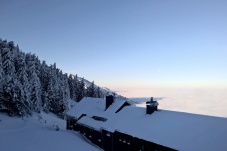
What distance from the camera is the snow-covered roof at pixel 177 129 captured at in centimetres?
2109

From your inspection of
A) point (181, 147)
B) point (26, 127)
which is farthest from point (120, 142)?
point (26, 127)

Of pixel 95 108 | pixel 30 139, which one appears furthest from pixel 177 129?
pixel 95 108

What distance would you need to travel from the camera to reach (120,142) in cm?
3173

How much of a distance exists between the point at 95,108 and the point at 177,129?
971 inches

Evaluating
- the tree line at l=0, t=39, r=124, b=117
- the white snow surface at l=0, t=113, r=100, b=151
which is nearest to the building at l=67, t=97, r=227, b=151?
the white snow surface at l=0, t=113, r=100, b=151

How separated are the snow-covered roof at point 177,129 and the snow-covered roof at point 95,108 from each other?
6.05 m

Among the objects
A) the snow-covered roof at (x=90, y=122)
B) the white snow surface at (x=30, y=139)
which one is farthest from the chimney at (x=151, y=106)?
the white snow surface at (x=30, y=139)

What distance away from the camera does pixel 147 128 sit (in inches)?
1126

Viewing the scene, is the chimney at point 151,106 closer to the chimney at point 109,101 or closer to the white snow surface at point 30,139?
the white snow surface at point 30,139

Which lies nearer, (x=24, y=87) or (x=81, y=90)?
(x=24, y=87)

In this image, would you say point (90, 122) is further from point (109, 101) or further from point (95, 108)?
point (95, 108)

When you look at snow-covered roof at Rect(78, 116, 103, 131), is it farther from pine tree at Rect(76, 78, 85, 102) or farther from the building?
pine tree at Rect(76, 78, 85, 102)

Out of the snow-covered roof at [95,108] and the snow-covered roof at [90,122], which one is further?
the snow-covered roof at [95,108]

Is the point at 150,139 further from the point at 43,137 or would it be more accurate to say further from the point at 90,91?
the point at 90,91
